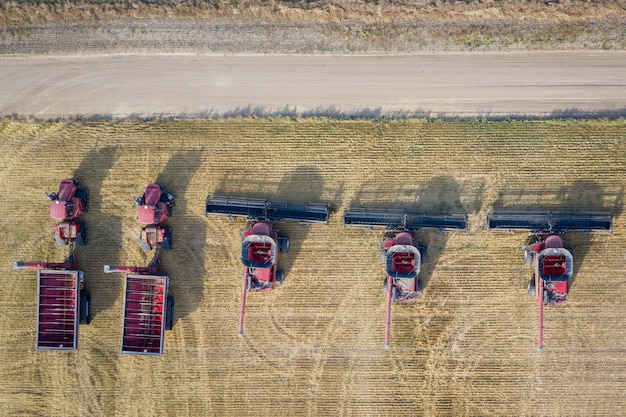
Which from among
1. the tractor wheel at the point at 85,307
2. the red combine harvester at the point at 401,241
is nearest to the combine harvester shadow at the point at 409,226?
the red combine harvester at the point at 401,241

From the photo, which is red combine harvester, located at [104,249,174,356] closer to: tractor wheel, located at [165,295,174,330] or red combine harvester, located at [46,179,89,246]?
tractor wheel, located at [165,295,174,330]

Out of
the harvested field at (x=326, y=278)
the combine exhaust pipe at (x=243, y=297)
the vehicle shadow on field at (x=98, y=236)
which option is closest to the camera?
the combine exhaust pipe at (x=243, y=297)

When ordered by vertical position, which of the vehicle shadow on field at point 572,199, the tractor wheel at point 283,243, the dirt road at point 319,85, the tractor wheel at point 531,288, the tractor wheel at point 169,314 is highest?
the dirt road at point 319,85

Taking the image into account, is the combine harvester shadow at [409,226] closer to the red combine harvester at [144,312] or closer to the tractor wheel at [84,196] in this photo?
the red combine harvester at [144,312]

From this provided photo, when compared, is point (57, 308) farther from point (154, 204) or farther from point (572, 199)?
point (572, 199)

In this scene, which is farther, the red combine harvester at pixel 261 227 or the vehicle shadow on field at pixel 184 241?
the vehicle shadow on field at pixel 184 241

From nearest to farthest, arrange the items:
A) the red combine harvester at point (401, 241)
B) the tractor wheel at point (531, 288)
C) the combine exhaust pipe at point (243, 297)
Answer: the red combine harvester at point (401, 241) → the combine exhaust pipe at point (243, 297) → the tractor wheel at point (531, 288)

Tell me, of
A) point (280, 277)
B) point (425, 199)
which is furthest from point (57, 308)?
point (425, 199)

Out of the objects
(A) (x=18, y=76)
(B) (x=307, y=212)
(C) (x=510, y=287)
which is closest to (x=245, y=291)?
(B) (x=307, y=212)
